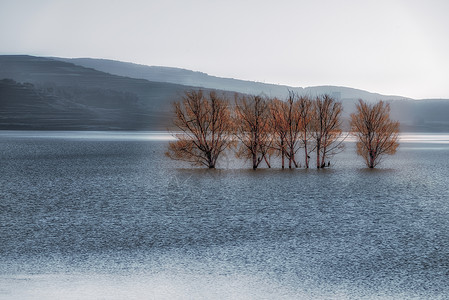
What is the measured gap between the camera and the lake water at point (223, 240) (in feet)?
33.2

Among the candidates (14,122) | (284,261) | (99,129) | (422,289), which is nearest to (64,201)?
(284,261)

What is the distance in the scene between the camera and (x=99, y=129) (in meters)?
186

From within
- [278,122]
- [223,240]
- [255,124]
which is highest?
[278,122]

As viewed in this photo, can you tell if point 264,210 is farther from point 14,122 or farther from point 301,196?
point 14,122

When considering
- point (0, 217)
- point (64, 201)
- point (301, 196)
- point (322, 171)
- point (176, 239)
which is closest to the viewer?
point (176, 239)

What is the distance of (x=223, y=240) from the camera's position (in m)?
14.5

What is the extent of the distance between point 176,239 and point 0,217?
686 centimetres

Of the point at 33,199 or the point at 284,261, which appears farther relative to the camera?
the point at 33,199

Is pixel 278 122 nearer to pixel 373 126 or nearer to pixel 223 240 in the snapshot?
pixel 373 126

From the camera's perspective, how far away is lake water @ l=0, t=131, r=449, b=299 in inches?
398

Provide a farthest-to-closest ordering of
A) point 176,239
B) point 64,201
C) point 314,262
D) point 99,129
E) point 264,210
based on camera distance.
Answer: point 99,129 → point 64,201 → point 264,210 → point 176,239 → point 314,262

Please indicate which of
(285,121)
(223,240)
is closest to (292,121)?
(285,121)

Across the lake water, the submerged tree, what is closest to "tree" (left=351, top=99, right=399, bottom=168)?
the submerged tree

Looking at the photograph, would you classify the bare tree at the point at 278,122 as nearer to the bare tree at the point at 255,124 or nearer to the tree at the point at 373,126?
the bare tree at the point at 255,124
